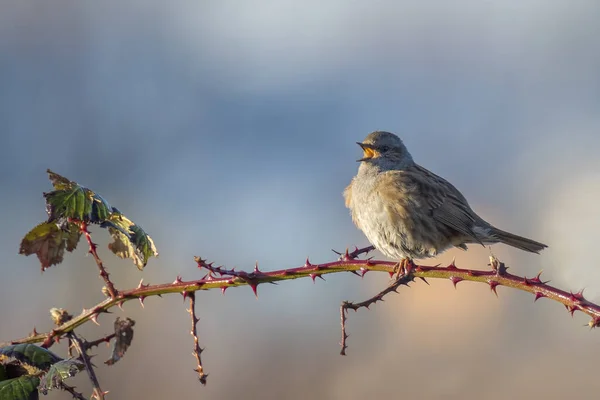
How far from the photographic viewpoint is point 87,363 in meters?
1.81

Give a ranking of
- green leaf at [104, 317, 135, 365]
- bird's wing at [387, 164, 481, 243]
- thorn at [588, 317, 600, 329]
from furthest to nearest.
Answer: bird's wing at [387, 164, 481, 243] → green leaf at [104, 317, 135, 365] → thorn at [588, 317, 600, 329]

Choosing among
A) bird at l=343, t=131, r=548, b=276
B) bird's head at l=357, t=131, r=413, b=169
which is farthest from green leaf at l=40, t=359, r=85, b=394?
bird's head at l=357, t=131, r=413, b=169

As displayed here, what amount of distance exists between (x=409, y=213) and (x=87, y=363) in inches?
109

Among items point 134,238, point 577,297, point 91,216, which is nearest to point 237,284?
point 134,238

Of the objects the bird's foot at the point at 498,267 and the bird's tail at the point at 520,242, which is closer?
the bird's foot at the point at 498,267

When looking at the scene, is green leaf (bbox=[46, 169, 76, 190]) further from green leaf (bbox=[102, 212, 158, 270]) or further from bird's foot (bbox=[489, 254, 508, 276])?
bird's foot (bbox=[489, 254, 508, 276])

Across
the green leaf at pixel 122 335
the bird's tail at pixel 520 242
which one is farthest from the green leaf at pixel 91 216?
the bird's tail at pixel 520 242

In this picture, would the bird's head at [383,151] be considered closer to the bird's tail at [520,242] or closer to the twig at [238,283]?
the bird's tail at [520,242]

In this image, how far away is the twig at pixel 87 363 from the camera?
169cm

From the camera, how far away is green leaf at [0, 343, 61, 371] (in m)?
1.81

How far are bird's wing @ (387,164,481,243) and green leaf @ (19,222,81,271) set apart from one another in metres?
2.55

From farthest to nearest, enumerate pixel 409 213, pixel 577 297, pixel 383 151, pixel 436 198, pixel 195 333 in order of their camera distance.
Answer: pixel 383 151, pixel 436 198, pixel 409 213, pixel 195 333, pixel 577 297

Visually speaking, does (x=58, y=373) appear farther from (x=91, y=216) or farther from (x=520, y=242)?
(x=520, y=242)

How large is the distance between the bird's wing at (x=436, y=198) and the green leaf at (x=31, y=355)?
113 inches
